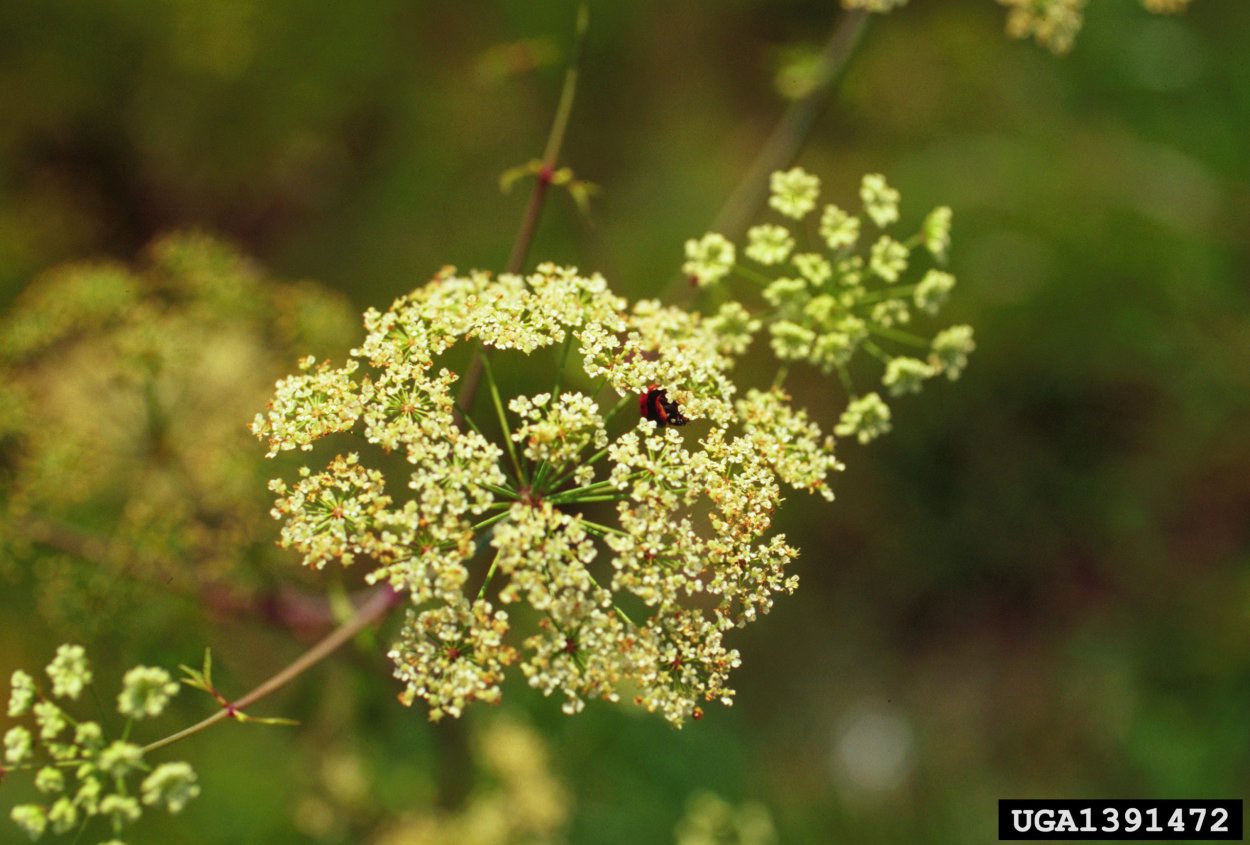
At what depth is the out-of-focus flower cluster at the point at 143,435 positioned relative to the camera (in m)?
5.21

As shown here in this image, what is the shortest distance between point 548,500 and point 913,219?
775 centimetres

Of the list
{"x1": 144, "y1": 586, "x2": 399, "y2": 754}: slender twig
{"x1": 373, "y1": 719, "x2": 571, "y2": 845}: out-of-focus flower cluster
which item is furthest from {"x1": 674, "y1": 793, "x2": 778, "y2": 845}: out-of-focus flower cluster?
{"x1": 144, "y1": 586, "x2": 399, "y2": 754}: slender twig

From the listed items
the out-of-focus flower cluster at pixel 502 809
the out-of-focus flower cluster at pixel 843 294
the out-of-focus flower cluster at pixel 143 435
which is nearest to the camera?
the out-of-focus flower cluster at pixel 843 294

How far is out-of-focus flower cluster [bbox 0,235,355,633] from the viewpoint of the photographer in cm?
521

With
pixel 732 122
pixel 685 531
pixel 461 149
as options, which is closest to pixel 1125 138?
pixel 732 122

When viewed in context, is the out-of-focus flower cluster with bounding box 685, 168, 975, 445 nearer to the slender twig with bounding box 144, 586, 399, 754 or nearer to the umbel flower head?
the umbel flower head

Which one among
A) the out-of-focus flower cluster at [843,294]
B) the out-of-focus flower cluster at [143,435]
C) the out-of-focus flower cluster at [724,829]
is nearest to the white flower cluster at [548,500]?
the out-of-focus flower cluster at [843,294]

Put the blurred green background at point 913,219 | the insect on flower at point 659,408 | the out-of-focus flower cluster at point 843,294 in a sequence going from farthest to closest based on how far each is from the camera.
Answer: the blurred green background at point 913,219 < the out-of-focus flower cluster at point 843,294 < the insect on flower at point 659,408

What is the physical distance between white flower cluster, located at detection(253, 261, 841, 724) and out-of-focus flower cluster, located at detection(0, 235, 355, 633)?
6.96 feet

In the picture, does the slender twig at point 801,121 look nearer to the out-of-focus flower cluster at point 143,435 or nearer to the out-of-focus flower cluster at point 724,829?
the out-of-focus flower cluster at point 143,435

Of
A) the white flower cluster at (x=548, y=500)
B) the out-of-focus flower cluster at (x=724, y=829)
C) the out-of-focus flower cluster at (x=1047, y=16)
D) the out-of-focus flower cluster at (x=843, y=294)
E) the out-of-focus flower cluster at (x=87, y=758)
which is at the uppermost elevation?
the out-of-focus flower cluster at (x=1047, y=16)

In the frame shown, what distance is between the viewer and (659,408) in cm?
374

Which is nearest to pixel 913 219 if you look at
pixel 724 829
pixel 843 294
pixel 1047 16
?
pixel 1047 16

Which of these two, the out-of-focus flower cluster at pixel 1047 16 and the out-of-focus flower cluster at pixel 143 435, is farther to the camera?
the out-of-focus flower cluster at pixel 143 435
